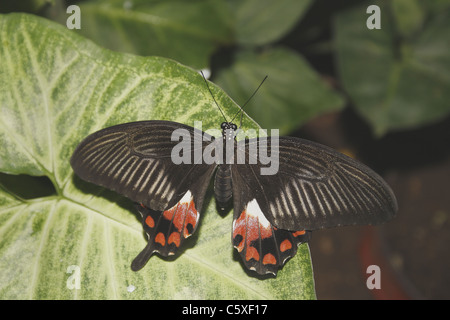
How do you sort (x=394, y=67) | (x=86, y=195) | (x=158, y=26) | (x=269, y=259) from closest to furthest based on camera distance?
1. (x=269, y=259)
2. (x=86, y=195)
3. (x=158, y=26)
4. (x=394, y=67)

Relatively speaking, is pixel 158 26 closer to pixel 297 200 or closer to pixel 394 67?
pixel 297 200

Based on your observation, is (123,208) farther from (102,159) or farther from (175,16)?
(175,16)

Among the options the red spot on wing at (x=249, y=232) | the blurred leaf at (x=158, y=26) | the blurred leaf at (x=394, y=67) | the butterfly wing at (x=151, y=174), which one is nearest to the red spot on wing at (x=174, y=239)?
the butterfly wing at (x=151, y=174)

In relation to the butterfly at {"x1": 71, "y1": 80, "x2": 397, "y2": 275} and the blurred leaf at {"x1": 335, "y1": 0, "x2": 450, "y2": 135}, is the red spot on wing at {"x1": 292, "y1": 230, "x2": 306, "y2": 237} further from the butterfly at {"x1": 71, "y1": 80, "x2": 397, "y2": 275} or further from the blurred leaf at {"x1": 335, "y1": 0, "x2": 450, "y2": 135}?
the blurred leaf at {"x1": 335, "y1": 0, "x2": 450, "y2": 135}

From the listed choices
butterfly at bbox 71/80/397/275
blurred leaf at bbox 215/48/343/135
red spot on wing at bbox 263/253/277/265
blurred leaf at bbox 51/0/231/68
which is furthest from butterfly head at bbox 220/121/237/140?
blurred leaf at bbox 215/48/343/135

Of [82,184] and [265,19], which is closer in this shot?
[82,184]

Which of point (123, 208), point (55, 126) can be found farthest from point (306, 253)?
point (55, 126)

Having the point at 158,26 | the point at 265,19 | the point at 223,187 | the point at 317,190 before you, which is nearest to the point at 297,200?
the point at 317,190
